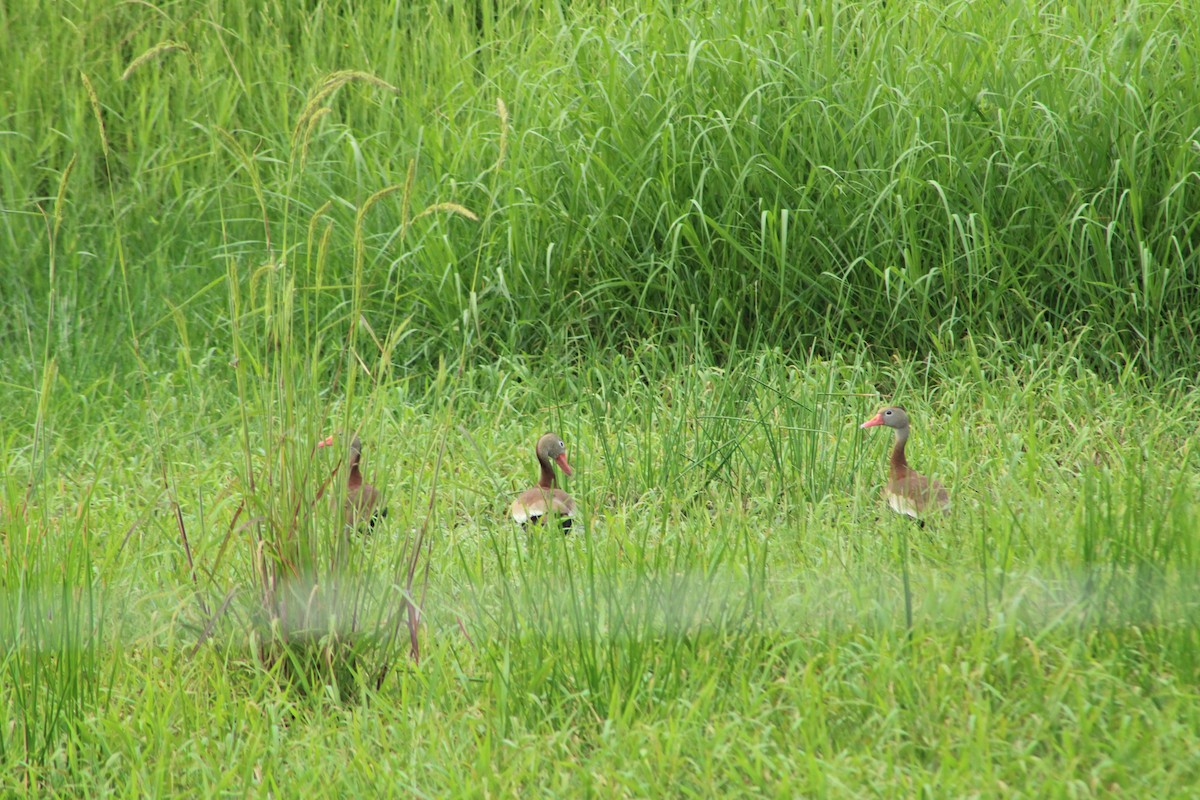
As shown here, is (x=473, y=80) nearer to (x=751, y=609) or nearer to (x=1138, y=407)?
(x=1138, y=407)

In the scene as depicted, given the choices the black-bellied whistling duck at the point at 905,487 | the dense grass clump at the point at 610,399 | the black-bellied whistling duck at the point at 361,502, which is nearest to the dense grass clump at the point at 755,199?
the dense grass clump at the point at 610,399

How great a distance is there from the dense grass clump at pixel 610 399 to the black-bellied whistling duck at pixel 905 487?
0.10m

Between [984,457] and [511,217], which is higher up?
[511,217]

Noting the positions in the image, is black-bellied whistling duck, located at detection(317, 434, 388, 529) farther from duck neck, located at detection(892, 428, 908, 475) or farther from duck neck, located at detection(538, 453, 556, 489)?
duck neck, located at detection(892, 428, 908, 475)

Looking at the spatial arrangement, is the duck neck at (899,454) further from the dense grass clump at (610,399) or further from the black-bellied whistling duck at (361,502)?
the black-bellied whistling duck at (361,502)

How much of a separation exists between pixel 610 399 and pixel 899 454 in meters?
1.32

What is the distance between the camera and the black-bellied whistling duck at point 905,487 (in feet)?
12.0

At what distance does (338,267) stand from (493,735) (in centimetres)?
339

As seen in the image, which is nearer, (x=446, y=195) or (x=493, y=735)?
(x=493, y=735)

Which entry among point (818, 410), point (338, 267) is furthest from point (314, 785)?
point (338, 267)

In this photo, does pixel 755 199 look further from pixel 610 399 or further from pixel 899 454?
pixel 899 454

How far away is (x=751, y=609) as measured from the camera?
2934 mm

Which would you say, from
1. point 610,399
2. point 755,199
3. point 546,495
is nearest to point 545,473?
point 546,495

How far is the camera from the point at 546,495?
3770mm
